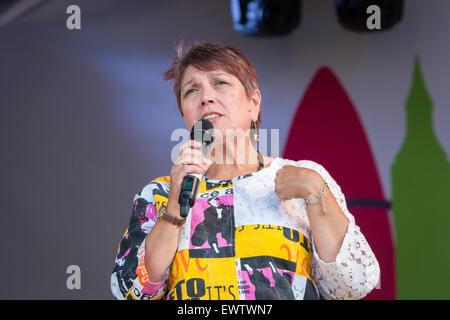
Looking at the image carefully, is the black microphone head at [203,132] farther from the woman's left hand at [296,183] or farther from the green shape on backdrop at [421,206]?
the green shape on backdrop at [421,206]

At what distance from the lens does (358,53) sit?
11.3 feet

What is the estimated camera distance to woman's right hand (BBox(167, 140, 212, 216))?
3.86 ft

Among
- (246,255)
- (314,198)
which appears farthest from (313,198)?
(246,255)

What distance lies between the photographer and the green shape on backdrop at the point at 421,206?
2.94 meters

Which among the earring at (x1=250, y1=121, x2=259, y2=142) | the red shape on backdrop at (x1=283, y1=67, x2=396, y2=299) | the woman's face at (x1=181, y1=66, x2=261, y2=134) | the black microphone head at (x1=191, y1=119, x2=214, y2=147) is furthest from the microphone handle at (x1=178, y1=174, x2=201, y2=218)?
the red shape on backdrop at (x1=283, y1=67, x2=396, y2=299)

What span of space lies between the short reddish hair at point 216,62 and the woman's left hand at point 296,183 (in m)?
0.36

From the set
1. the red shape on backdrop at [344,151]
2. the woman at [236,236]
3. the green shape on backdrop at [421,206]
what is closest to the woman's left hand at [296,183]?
the woman at [236,236]

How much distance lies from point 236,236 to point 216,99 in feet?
1.31

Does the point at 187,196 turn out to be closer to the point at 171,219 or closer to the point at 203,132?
the point at 171,219

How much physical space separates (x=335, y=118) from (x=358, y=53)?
49 cm

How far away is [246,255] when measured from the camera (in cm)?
122

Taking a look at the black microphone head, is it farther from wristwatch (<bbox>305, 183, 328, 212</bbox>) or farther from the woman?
wristwatch (<bbox>305, 183, 328, 212</bbox>)
